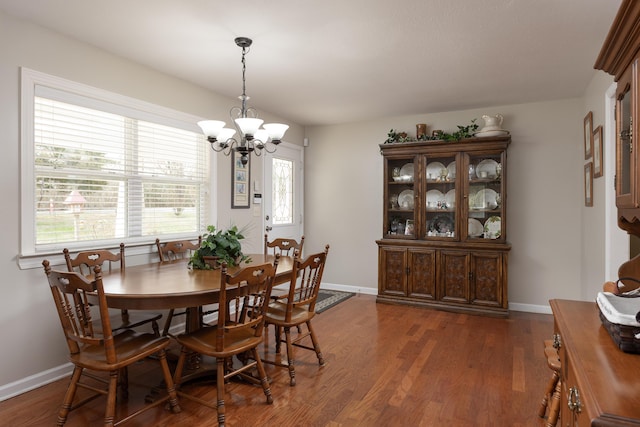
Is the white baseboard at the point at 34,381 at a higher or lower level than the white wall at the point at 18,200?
lower

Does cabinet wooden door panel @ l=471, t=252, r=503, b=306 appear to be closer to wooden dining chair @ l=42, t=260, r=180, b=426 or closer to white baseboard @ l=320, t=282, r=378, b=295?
white baseboard @ l=320, t=282, r=378, b=295

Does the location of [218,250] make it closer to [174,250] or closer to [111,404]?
[174,250]

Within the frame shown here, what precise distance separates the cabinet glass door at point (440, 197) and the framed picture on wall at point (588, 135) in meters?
1.34

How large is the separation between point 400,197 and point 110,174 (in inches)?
136

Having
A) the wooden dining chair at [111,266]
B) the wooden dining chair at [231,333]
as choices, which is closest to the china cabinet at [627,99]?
the wooden dining chair at [231,333]

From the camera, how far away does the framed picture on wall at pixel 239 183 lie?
4.56m

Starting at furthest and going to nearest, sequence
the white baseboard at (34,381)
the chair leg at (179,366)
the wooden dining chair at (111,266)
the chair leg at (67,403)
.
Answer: the wooden dining chair at (111,266), the white baseboard at (34,381), the chair leg at (179,366), the chair leg at (67,403)

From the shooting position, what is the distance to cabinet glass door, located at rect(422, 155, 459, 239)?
4.83 metres

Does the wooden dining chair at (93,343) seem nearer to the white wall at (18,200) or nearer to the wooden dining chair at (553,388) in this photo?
the white wall at (18,200)

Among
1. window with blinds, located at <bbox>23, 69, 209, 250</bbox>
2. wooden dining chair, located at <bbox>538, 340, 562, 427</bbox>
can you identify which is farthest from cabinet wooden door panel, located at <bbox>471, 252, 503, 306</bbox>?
window with blinds, located at <bbox>23, 69, 209, 250</bbox>

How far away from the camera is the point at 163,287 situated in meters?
2.33

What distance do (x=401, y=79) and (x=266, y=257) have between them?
2195 mm

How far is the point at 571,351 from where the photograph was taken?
4.24 ft

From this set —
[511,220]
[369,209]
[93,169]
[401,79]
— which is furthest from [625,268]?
[369,209]
